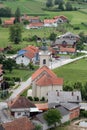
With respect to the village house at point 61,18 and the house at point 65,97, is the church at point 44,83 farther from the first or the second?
the village house at point 61,18

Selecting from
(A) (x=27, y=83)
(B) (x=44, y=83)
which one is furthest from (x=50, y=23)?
(B) (x=44, y=83)

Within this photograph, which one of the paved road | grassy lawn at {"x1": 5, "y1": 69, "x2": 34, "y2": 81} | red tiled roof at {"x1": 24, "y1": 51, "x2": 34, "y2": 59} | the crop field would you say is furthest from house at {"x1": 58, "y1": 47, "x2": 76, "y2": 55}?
the crop field

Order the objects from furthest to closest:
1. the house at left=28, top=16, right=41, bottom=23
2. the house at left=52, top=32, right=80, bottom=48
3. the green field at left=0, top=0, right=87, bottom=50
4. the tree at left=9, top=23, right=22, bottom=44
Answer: the house at left=28, top=16, right=41, bottom=23 → the green field at left=0, top=0, right=87, bottom=50 → the house at left=52, top=32, right=80, bottom=48 → the tree at left=9, top=23, right=22, bottom=44

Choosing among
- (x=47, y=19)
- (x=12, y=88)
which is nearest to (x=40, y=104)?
(x=12, y=88)

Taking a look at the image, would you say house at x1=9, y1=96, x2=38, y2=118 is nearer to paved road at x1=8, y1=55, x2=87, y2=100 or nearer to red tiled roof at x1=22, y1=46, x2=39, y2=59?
paved road at x1=8, y1=55, x2=87, y2=100

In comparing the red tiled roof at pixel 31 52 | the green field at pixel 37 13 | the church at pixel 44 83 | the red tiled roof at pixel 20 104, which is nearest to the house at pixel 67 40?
the green field at pixel 37 13

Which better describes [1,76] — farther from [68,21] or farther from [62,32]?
[68,21]

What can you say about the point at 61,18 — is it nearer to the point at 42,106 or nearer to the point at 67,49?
the point at 67,49
